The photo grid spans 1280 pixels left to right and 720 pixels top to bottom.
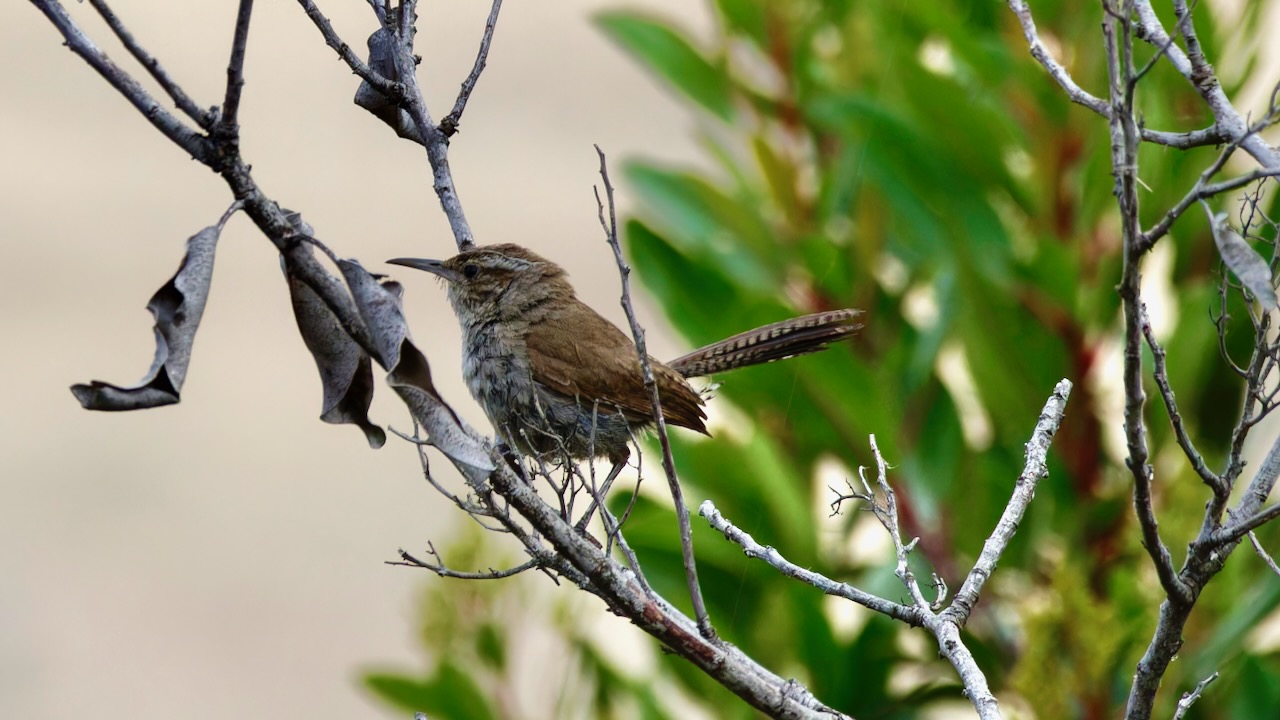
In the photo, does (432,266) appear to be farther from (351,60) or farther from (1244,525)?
(1244,525)

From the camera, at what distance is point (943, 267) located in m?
4.05

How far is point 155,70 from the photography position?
145 centimetres

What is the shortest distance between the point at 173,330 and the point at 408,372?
27 cm

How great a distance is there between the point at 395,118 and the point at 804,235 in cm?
254

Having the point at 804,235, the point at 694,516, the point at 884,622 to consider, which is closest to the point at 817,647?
the point at 884,622

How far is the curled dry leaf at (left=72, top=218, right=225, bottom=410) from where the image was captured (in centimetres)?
144

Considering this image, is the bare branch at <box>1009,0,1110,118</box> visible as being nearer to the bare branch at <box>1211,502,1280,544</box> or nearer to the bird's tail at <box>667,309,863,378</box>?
the bare branch at <box>1211,502,1280,544</box>

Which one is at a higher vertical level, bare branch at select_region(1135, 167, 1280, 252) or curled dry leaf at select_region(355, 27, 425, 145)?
curled dry leaf at select_region(355, 27, 425, 145)

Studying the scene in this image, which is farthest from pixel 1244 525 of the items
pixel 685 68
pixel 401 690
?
pixel 685 68

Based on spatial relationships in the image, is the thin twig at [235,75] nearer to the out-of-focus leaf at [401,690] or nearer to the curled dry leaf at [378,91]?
the curled dry leaf at [378,91]

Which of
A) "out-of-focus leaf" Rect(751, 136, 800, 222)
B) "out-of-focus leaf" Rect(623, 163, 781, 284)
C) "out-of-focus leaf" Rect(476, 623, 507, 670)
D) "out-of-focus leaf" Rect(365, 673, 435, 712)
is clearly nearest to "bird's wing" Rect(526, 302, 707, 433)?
"out-of-focus leaf" Rect(623, 163, 781, 284)

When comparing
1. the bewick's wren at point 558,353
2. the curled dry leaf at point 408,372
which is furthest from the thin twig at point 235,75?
the bewick's wren at point 558,353

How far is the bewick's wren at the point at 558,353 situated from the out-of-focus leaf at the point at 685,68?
4.03ft

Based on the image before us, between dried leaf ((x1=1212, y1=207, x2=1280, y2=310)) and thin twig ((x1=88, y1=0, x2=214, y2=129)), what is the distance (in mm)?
1114
